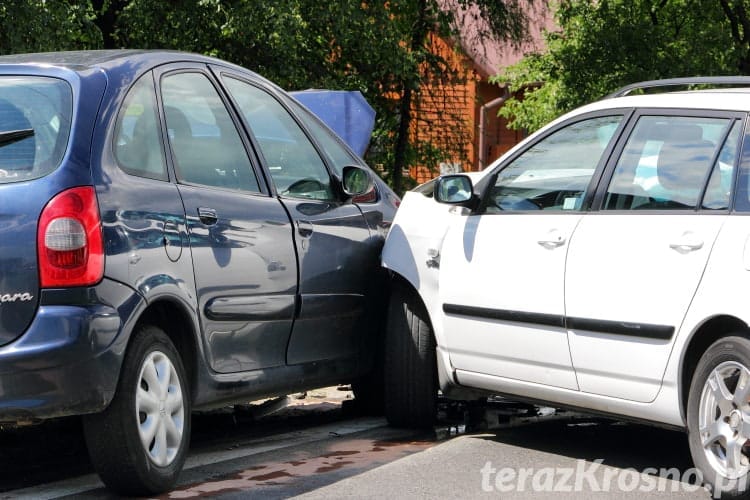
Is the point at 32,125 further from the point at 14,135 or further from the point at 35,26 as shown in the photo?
the point at 35,26

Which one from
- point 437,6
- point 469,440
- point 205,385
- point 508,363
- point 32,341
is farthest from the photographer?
point 437,6

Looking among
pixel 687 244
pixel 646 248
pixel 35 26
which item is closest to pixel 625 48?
pixel 35 26

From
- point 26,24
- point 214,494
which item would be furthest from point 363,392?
point 26,24

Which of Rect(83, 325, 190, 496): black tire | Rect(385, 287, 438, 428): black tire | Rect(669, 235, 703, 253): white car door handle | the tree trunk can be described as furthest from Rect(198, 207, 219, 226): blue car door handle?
the tree trunk

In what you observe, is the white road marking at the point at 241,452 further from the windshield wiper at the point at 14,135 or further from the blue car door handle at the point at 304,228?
the windshield wiper at the point at 14,135

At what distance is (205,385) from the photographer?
575 cm

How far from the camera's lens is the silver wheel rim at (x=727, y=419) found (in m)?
4.99

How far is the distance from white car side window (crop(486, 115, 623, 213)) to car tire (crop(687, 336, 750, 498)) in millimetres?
1150

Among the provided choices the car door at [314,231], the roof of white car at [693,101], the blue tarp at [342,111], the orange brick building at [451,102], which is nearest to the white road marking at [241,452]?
the car door at [314,231]

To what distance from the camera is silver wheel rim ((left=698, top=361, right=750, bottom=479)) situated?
16.4ft

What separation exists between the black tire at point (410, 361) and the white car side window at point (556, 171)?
757mm

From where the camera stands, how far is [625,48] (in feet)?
78.9

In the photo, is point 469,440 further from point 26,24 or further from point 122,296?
point 26,24

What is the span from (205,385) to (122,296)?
0.83 m
